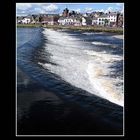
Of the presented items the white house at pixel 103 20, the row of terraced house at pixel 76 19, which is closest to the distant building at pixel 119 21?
the row of terraced house at pixel 76 19

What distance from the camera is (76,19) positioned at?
789 cm

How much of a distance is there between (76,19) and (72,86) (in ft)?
4.69

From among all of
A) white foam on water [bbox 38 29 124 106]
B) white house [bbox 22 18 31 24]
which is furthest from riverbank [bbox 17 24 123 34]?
white foam on water [bbox 38 29 124 106]

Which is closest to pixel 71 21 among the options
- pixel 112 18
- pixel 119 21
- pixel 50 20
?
pixel 50 20

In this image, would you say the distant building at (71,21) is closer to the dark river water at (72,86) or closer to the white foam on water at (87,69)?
the dark river water at (72,86)

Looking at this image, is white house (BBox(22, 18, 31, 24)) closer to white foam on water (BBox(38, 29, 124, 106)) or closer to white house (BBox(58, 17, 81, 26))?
white house (BBox(58, 17, 81, 26))

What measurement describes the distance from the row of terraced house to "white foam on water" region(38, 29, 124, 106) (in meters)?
0.56

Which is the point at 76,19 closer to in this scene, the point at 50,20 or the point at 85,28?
the point at 85,28

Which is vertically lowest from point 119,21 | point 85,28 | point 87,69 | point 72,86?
point 72,86

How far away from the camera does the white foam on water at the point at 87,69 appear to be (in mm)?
7457

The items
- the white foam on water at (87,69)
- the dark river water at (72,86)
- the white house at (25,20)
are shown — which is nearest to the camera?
the dark river water at (72,86)

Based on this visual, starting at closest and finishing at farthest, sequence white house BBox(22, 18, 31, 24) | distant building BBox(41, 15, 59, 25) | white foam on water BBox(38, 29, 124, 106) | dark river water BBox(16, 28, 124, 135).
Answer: dark river water BBox(16, 28, 124, 135), white foam on water BBox(38, 29, 124, 106), white house BBox(22, 18, 31, 24), distant building BBox(41, 15, 59, 25)

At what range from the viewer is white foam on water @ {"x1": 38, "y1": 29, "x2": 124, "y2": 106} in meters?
7.46
